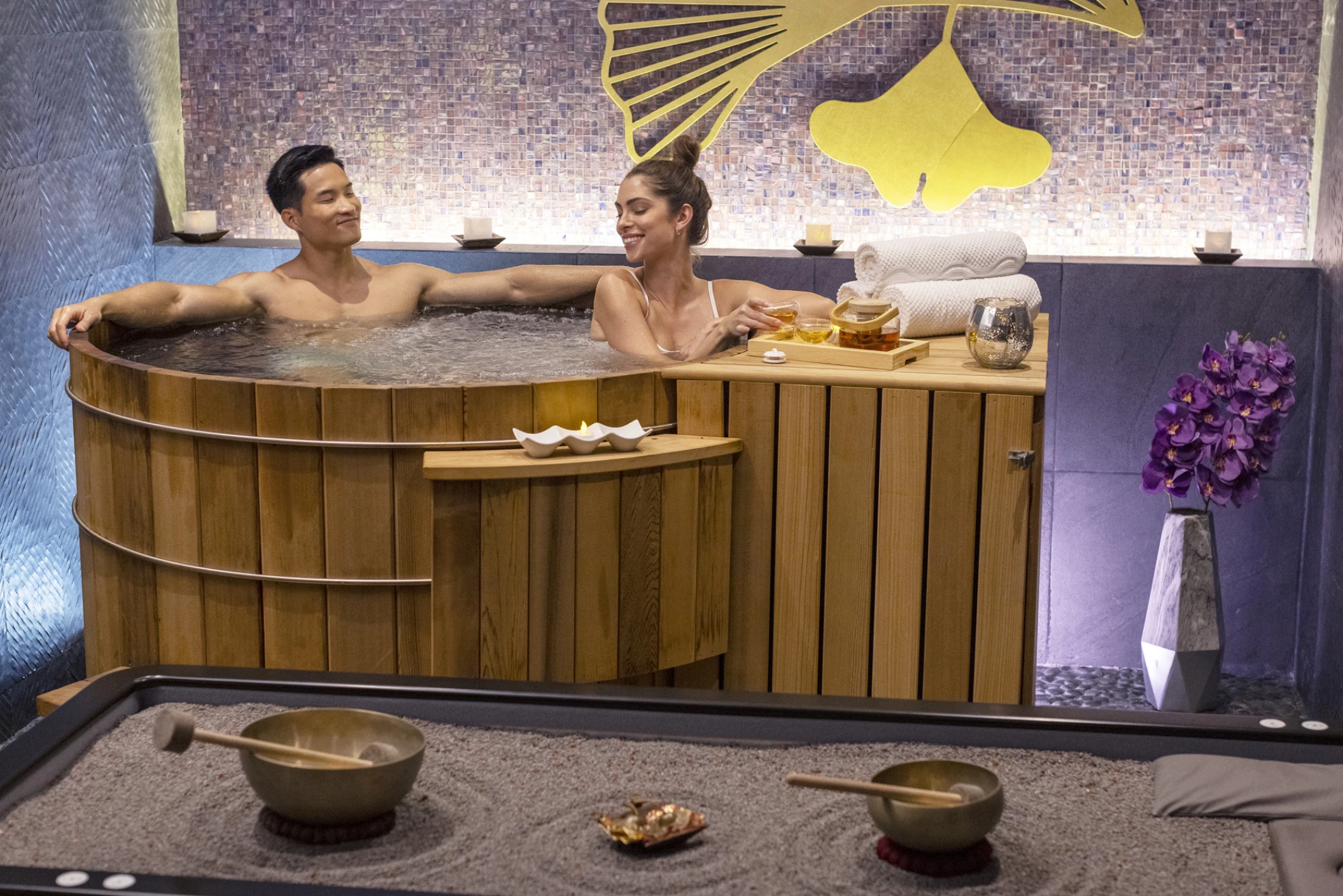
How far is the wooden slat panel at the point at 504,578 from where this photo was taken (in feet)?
8.77

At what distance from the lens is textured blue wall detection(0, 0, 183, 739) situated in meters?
3.85

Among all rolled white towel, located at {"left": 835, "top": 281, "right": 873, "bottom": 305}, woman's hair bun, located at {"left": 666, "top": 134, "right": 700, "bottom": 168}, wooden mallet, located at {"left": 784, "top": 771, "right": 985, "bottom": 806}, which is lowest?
wooden mallet, located at {"left": 784, "top": 771, "right": 985, "bottom": 806}

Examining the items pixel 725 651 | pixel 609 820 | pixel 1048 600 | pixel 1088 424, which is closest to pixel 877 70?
pixel 1088 424

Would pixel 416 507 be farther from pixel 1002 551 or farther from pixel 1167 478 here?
pixel 1167 478

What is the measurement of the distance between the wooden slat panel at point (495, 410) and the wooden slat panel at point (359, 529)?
0.48ft

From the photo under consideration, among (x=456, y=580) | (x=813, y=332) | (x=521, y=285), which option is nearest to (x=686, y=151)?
A: (x=521, y=285)

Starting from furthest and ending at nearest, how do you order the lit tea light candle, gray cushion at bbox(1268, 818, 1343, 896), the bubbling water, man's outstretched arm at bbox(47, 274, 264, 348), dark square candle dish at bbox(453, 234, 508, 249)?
dark square candle dish at bbox(453, 234, 508, 249), the lit tea light candle, the bubbling water, man's outstretched arm at bbox(47, 274, 264, 348), gray cushion at bbox(1268, 818, 1343, 896)

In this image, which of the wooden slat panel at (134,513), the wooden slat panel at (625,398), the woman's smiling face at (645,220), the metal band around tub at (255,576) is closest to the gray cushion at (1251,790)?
the wooden slat panel at (625,398)

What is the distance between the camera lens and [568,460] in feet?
8.79

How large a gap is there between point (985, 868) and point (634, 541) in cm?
137

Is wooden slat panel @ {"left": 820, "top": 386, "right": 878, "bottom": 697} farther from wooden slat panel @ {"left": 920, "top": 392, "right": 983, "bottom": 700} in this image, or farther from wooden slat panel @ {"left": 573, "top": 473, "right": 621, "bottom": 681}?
wooden slat panel @ {"left": 573, "top": 473, "right": 621, "bottom": 681}

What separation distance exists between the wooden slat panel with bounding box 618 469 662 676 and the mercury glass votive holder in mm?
658

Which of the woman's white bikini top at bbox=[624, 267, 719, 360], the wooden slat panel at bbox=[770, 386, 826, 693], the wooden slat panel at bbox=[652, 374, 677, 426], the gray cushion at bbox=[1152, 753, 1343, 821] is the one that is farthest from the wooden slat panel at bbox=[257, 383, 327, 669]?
the gray cushion at bbox=[1152, 753, 1343, 821]

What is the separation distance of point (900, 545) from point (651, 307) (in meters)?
1.21
